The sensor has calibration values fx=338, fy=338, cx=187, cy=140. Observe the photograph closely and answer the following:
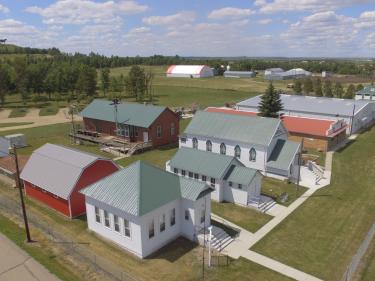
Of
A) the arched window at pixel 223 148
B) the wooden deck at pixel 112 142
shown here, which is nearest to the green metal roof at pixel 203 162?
the arched window at pixel 223 148

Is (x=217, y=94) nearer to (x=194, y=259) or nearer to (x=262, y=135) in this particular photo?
(x=262, y=135)

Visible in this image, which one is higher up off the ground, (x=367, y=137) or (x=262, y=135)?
(x=262, y=135)

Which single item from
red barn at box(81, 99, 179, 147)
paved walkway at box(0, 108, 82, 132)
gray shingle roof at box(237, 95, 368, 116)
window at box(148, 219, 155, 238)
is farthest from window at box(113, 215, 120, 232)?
paved walkway at box(0, 108, 82, 132)

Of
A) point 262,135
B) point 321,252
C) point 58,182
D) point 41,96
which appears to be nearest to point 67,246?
point 58,182

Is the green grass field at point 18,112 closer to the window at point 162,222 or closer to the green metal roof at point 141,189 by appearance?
the green metal roof at point 141,189

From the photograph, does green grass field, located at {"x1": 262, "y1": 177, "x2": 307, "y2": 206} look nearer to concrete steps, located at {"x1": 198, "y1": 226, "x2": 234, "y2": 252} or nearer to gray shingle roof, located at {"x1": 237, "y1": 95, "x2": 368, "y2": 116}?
concrete steps, located at {"x1": 198, "y1": 226, "x2": 234, "y2": 252}

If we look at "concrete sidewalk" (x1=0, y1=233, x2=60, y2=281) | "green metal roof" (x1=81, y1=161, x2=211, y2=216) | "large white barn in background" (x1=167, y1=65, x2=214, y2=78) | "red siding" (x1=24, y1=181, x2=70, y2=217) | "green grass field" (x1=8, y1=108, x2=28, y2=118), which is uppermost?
"large white barn in background" (x1=167, y1=65, x2=214, y2=78)

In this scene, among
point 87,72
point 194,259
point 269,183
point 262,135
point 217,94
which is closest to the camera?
point 194,259
